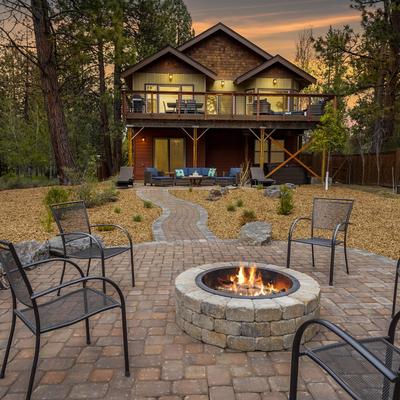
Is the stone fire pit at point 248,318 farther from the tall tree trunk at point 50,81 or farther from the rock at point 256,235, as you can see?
the tall tree trunk at point 50,81

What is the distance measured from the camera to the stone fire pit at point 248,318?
9.31 feet

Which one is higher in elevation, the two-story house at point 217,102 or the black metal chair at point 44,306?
the two-story house at point 217,102

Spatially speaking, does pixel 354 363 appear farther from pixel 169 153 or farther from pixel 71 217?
pixel 169 153

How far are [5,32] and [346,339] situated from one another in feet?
52.5

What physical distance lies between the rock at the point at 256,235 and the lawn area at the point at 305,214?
0.52m

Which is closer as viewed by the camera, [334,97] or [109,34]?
[109,34]

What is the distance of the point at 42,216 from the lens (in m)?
8.55

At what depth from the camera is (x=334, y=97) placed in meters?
16.3

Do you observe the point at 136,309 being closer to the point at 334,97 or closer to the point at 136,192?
the point at 136,192

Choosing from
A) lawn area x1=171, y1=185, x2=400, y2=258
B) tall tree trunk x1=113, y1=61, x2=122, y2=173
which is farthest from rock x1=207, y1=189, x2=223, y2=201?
tall tree trunk x1=113, y1=61, x2=122, y2=173

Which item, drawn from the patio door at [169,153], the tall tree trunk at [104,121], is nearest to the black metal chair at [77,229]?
the patio door at [169,153]

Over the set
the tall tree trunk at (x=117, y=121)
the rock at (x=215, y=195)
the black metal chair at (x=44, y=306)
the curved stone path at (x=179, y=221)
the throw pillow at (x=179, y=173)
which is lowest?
the curved stone path at (x=179, y=221)

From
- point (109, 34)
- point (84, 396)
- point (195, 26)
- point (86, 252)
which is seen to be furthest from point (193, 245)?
point (195, 26)

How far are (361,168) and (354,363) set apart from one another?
17868 mm
